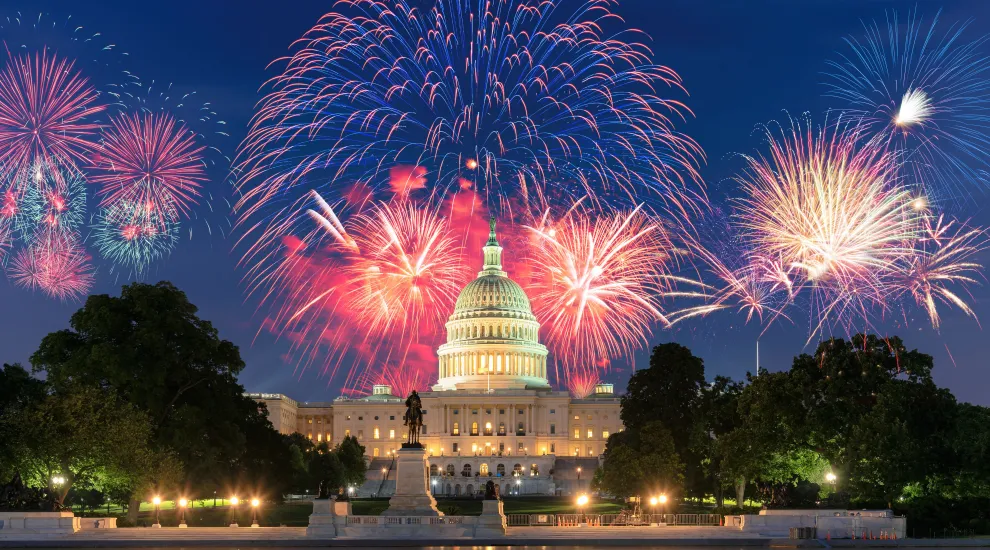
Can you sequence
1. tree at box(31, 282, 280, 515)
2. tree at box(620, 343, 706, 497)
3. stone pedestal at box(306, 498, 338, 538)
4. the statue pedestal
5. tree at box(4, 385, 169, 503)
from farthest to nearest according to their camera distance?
tree at box(620, 343, 706, 497)
tree at box(31, 282, 280, 515)
the statue pedestal
tree at box(4, 385, 169, 503)
stone pedestal at box(306, 498, 338, 538)

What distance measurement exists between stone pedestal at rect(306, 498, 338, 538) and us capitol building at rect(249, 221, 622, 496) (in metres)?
111

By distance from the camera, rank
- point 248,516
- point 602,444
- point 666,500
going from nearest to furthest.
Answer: point 248,516 < point 666,500 < point 602,444

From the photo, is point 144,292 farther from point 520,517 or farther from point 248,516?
point 520,517

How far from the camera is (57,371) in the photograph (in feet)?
231

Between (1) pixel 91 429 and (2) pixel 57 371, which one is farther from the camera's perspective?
(2) pixel 57 371

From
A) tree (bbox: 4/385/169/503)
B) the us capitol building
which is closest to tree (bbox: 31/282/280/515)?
tree (bbox: 4/385/169/503)

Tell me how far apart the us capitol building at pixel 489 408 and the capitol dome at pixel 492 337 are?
16 centimetres

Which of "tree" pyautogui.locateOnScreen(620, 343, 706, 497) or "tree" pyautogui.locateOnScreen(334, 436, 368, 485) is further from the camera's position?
"tree" pyautogui.locateOnScreen(334, 436, 368, 485)

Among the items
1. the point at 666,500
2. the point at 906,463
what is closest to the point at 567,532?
the point at 906,463

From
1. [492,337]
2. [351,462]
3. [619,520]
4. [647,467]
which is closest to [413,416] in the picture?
[619,520]

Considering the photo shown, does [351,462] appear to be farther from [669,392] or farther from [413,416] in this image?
[413,416]

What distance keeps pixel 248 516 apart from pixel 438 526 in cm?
2193

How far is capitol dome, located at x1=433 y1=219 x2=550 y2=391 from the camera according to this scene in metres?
193

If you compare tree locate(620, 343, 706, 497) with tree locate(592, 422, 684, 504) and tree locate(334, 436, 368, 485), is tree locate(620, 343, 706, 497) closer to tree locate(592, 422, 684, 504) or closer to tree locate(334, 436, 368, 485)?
tree locate(592, 422, 684, 504)
